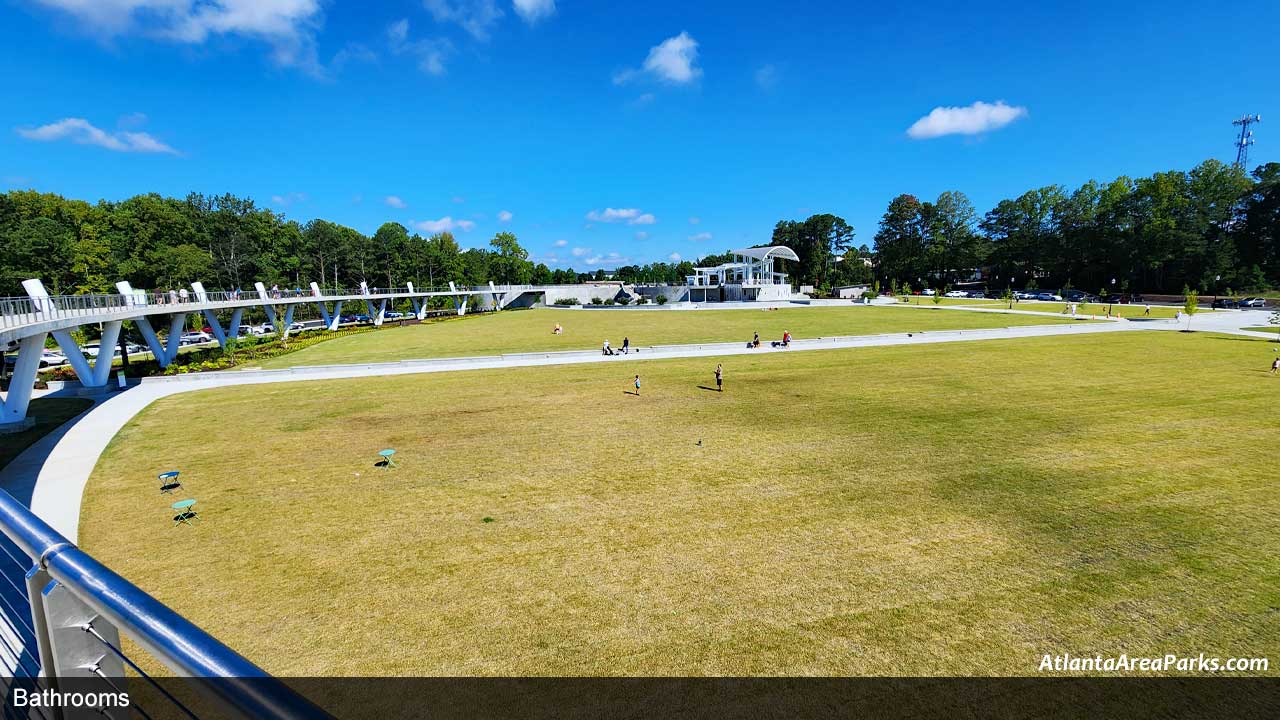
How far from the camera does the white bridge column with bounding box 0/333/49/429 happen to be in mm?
20469

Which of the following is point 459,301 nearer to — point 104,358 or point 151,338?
point 151,338

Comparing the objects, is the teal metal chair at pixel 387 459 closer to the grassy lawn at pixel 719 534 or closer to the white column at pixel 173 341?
the grassy lawn at pixel 719 534

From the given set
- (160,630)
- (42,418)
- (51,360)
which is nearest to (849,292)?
(42,418)

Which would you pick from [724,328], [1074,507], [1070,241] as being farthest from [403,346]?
[1070,241]

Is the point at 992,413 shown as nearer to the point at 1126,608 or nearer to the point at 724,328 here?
the point at 1126,608

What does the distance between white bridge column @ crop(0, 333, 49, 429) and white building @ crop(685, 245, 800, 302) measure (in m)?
82.2

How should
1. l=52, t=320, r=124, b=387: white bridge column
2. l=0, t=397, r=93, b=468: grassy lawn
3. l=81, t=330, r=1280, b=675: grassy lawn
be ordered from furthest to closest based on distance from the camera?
l=52, t=320, r=124, b=387: white bridge column → l=0, t=397, r=93, b=468: grassy lawn → l=81, t=330, r=1280, b=675: grassy lawn

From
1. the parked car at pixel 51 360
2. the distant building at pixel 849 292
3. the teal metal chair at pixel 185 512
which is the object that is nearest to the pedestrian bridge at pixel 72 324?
the parked car at pixel 51 360

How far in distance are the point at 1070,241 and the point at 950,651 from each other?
361 feet

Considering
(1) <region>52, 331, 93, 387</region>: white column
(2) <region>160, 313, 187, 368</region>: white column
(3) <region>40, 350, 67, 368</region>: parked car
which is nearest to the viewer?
(1) <region>52, 331, 93, 387</region>: white column

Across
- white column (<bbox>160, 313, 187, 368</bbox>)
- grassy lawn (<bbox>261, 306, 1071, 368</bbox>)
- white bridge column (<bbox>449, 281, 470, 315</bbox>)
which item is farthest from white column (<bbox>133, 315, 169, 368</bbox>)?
white bridge column (<bbox>449, 281, 470, 315</bbox>)

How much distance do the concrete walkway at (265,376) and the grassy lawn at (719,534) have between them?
2.39ft

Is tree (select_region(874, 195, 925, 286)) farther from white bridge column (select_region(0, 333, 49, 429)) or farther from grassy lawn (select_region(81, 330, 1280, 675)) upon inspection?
white bridge column (select_region(0, 333, 49, 429))

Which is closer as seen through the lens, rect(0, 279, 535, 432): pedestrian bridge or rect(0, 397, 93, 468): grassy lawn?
rect(0, 397, 93, 468): grassy lawn
